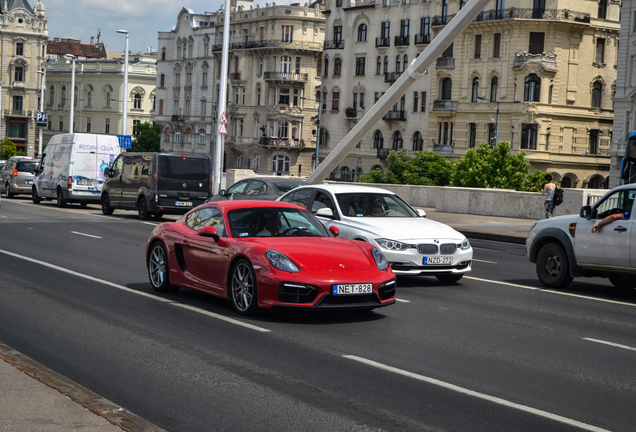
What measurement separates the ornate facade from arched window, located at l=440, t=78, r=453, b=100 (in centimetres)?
7107

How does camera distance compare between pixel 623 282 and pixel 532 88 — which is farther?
pixel 532 88

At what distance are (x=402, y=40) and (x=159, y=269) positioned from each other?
7295cm

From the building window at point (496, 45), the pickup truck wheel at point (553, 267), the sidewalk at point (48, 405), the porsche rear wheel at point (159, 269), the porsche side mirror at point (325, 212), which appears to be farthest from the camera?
the building window at point (496, 45)

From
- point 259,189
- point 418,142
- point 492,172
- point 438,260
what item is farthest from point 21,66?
point 438,260

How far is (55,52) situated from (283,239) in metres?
150

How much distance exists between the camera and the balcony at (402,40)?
Answer: 8162 centimetres

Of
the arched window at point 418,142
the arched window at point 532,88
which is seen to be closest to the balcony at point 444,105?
the arched window at point 418,142

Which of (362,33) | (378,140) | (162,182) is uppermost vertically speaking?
(362,33)

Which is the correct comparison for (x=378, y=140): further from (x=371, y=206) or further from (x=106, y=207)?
(x=371, y=206)

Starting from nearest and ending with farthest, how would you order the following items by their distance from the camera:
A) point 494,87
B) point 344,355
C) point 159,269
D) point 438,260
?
point 344,355 → point 159,269 → point 438,260 → point 494,87

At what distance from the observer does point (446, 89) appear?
7788cm

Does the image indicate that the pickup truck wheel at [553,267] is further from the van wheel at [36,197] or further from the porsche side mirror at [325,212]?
the van wheel at [36,197]

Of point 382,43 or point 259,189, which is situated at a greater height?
point 382,43

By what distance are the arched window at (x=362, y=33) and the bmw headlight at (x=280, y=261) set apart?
79343 mm
